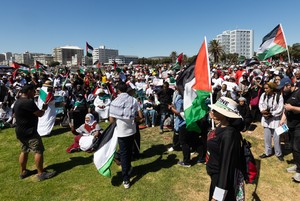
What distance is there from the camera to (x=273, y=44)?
7328mm

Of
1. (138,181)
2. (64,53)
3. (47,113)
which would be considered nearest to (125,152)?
(138,181)

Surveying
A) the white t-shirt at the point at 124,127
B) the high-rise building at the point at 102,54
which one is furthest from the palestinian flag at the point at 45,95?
the high-rise building at the point at 102,54

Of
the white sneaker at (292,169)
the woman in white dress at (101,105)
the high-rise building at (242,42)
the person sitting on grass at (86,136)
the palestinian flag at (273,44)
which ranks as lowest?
the white sneaker at (292,169)

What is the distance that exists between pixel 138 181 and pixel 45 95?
5.52 meters

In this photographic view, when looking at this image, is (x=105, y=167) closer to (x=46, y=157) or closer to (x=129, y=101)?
(x=129, y=101)

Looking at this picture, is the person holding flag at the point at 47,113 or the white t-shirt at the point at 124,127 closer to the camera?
the white t-shirt at the point at 124,127

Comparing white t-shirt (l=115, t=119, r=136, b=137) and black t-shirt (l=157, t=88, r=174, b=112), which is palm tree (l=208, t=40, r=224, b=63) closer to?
black t-shirt (l=157, t=88, r=174, b=112)

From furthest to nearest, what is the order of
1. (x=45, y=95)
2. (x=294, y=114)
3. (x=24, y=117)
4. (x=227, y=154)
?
(x=45, y=95)
(x=24, y=117)
(x=294, y=114)
(x=227, y=154)

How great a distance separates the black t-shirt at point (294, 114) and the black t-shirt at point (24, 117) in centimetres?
540

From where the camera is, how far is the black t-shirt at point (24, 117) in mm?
4746

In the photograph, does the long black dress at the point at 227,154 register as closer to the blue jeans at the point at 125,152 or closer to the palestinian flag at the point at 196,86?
the palestinian flag at the point at 196,86

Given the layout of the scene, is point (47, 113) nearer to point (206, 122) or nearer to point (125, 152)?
point (125, 152)

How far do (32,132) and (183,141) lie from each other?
3.44m

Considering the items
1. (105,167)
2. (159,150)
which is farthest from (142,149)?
(105,167)
